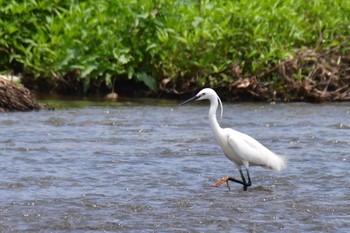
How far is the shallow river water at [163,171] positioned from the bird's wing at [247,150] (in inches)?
9.0

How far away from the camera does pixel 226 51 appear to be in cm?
1588

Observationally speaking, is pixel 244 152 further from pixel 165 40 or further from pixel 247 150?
pixel 165 40

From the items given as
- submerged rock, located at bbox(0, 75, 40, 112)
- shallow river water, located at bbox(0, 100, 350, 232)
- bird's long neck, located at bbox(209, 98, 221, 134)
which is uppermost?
bird's long neck, located at bbox(209, 98, 221, 134)

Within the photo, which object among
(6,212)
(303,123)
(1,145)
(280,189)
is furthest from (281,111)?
(6,212)

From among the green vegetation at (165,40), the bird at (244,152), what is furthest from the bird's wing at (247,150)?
the green vegetation at (165,40)

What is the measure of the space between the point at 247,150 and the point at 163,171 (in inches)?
37.5

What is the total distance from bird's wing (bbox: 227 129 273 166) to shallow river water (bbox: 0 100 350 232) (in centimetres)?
23

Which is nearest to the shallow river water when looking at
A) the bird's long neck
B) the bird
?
the bird

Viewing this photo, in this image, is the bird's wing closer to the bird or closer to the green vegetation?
the bird

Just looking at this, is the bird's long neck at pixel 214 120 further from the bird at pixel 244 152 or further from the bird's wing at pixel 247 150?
the bird's wing at pixel 247 150

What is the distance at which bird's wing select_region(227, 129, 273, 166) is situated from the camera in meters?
9.79

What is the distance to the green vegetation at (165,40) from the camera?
1576 cm

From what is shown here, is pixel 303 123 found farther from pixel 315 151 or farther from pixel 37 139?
pixel 37 139

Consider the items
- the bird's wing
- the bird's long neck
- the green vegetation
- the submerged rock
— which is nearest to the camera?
the bird's wing
